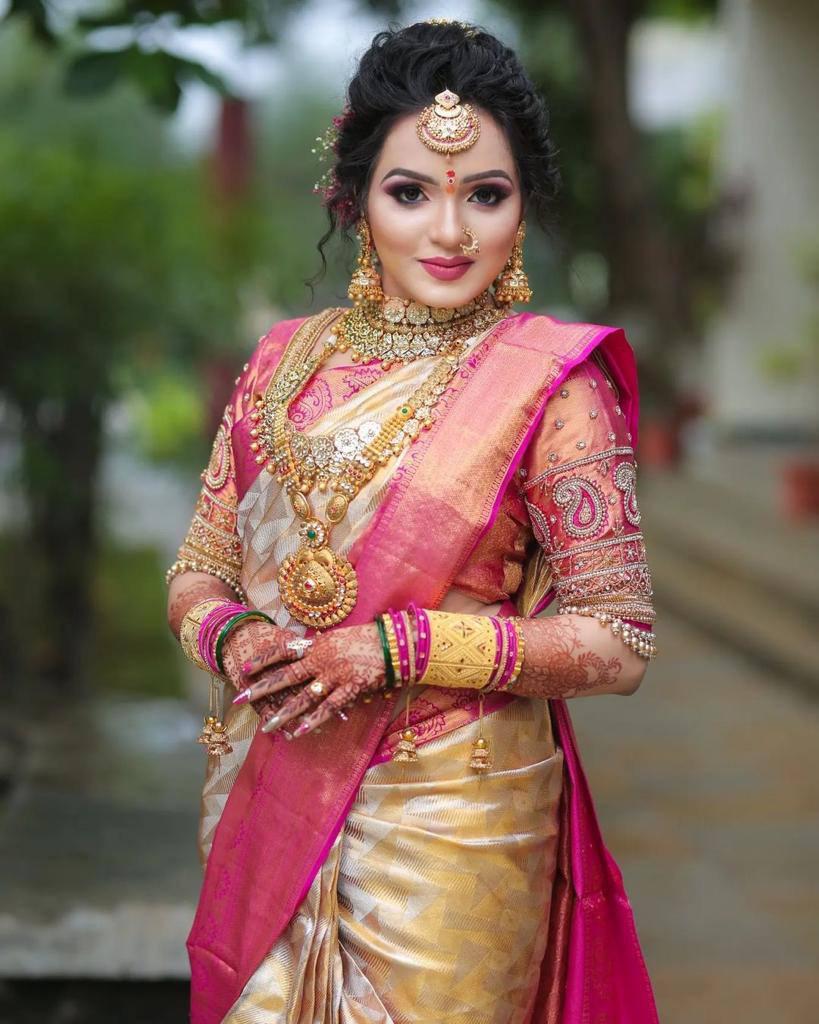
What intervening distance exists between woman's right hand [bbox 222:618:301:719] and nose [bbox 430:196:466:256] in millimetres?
519

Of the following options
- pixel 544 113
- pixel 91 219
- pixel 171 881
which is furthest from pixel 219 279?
pixel 544 113

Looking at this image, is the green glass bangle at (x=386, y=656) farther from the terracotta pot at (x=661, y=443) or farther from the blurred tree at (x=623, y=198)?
the terracotta pot at (x=661, y=443)

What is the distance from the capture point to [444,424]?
5.36 feet

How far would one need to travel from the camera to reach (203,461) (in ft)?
30.6

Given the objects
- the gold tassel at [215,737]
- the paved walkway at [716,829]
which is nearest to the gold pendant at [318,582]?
the gold tassel at [215,737]

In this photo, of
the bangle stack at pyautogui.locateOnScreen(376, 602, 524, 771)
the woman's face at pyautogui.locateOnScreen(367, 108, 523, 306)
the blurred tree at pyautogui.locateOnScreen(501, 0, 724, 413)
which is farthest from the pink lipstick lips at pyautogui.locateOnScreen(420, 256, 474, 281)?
the blurred tree at pyautogui.locateOnScreen(501, 0, 724, 413)

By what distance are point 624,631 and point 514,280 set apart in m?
0.50

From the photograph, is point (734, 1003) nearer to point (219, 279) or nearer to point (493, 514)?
point (493, 514)

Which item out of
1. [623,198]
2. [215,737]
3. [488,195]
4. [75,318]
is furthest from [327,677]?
[623,198]

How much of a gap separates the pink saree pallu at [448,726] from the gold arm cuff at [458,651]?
82 mm

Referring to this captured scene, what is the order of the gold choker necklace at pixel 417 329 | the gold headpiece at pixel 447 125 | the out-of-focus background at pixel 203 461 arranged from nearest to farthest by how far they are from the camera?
the gold headpiece at pixel 447 125, the gold choker necklace at pixel 417 329, the out-of-focus background at pixel 203 461

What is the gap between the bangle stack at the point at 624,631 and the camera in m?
1.56

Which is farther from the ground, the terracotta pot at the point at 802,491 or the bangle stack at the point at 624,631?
the bangle stack at the point at 624,631

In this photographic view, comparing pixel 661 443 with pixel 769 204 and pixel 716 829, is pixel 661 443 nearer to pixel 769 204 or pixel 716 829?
pixel 769 204
